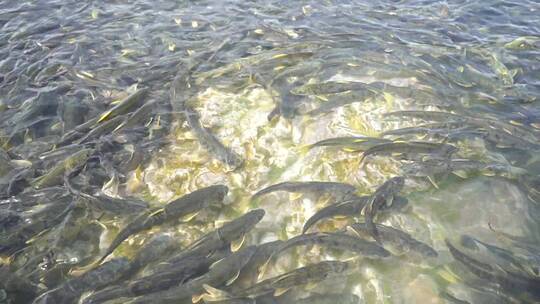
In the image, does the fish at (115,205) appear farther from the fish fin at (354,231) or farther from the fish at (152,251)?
the fish fin at (354,231)

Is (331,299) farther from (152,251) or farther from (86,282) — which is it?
(86,282)

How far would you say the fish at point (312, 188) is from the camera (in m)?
4.75

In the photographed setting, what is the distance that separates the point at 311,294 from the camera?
149 inches

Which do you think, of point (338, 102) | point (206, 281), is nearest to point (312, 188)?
point (206, 281)

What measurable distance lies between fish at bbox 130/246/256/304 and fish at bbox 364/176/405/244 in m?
1.25

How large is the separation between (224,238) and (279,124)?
2.25m

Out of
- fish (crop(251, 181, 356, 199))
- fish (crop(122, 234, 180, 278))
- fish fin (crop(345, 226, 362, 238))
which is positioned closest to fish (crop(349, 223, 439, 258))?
fish fin (crop(345, 226, 362, 238))

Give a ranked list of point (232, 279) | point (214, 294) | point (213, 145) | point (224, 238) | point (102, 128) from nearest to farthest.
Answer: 1. point (214, 294)
2. point (232, 279)
3. point (224, 238)
4. point (213, 145)
5. point (102, 128)

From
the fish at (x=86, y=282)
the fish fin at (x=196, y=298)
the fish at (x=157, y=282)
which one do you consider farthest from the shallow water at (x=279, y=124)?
the fish fin at (x=196, y=298)

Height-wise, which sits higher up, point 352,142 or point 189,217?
point 352,142

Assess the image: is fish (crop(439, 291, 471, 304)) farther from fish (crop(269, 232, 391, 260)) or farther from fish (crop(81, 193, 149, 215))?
fish (crop(81, 193, 149, 215))

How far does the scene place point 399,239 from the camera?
4113 millimetres

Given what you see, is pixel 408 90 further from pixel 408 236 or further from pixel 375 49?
pixel 408 236

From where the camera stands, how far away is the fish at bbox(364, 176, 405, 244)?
424 cm
